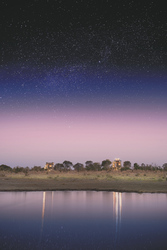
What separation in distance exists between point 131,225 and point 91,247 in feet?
15.7

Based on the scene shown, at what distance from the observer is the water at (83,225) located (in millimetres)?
10523

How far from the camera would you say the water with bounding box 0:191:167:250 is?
414 inches

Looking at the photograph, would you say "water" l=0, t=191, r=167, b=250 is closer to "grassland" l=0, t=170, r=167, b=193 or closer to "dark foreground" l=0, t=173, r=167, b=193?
"dark foreground" l=0, t=173, r=167, b=193

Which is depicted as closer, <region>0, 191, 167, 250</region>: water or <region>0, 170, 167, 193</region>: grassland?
<region>0, 191, 167, 250</region>: water

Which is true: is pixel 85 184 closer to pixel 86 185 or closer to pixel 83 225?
pixel 86 185

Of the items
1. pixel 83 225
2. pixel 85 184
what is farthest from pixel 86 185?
pixel 83 225

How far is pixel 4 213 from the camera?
55.2 feet

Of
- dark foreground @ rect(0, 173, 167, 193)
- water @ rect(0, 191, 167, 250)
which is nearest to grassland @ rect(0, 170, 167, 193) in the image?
dark foreground @ rect(0, 173, 167, 193)

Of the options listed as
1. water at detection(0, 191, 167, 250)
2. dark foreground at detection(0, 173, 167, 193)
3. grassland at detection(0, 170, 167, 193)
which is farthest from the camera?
grassland at detection(0, 170, 167, 193)

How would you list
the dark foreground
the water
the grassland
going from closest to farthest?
1. the water
2. the dark foreground
3. the grassland

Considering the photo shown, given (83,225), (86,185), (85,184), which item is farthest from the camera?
(85,184)

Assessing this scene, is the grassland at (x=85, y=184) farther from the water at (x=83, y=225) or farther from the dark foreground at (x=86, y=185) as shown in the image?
the water at (x=83, y=225)

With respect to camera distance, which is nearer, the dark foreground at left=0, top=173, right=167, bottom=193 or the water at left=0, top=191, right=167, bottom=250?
the water at left=0, top=191, right=167, bottom=250

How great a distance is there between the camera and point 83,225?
13953mm
